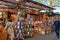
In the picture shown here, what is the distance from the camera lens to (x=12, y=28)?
6602mm

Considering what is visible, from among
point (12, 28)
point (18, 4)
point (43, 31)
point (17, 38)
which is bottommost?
point (43, 31)

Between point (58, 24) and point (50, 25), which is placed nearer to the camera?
point (58, 24)

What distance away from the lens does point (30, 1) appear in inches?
369

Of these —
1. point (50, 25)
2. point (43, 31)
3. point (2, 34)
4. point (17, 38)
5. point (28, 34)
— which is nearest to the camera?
point (2, 34)

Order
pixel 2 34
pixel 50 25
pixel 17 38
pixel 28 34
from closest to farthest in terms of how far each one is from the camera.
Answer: pixel 2 34 < pixel 17 38 < pixel 28 34 < pixel 50 25

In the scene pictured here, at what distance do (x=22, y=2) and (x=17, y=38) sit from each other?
3245 mm

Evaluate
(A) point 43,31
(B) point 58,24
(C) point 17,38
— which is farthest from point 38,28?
(C) point 17,38

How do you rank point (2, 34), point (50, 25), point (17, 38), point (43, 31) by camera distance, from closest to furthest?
1. point (2, 34)
2. point (17, 38)
3. point (43, 31)
4. point (50, 25)

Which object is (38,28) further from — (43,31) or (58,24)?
(58,24)

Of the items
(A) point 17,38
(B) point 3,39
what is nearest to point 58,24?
(A) point 17,38

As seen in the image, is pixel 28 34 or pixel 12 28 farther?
pixel 28 34

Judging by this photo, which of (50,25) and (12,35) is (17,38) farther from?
(50,25)

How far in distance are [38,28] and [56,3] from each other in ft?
21.5

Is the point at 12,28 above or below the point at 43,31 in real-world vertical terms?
above
